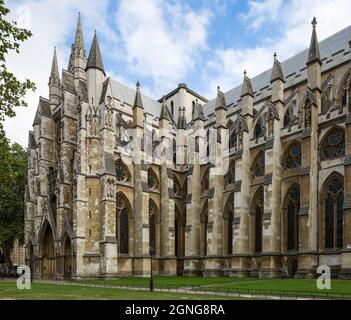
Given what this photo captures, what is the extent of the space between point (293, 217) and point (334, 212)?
3.84m

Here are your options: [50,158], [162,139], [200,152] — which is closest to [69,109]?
[50,158]

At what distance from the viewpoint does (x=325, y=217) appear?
30.9 meters

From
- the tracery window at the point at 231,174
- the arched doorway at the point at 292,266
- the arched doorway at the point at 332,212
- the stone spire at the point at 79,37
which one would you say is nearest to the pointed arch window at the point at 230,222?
the tracery window at the point at 231,174

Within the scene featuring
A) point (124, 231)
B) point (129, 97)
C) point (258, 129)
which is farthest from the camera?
point (129, 97)

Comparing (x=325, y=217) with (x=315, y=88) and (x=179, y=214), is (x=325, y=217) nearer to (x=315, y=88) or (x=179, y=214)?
(x=315, y=88)

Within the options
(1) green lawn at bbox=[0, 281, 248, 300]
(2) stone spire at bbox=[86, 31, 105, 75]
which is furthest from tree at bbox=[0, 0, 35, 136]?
(2) stone spire at bbox=[86, 31, 105, 75]

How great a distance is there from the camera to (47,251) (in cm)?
4091

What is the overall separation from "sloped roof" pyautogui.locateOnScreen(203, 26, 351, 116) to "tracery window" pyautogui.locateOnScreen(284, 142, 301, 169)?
788 centimetres

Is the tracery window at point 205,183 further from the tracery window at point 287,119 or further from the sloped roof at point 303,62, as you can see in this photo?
the sloped roof at point 303,62

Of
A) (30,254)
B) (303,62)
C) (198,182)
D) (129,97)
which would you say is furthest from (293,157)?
(30,254)

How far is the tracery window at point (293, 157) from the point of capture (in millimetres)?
34278

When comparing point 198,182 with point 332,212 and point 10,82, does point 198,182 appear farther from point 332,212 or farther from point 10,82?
point 10,82

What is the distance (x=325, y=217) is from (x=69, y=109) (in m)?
24.3

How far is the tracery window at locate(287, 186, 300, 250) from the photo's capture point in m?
33.0
